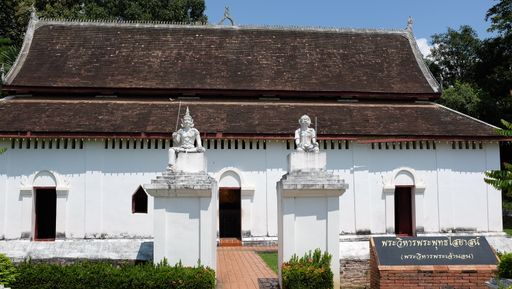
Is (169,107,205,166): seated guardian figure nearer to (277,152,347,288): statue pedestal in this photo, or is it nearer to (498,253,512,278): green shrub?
(277,152,347,288): statue pedestal

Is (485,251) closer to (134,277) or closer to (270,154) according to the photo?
(134,277)

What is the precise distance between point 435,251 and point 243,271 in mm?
4916

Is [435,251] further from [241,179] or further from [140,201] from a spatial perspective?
[140,201]

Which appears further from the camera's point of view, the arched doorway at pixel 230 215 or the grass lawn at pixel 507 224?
the grass lawn at pixel 507 224

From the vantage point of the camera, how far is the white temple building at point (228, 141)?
1866cm

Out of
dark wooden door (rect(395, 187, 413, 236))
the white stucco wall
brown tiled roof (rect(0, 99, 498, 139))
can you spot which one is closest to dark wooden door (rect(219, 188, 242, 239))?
the white stucco wall

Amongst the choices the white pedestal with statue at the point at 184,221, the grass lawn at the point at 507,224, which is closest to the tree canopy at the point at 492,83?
the grass lawn at the point at 507,224

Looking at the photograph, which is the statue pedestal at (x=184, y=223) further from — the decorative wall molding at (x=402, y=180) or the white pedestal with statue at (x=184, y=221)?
the decorative wall molding at (x=402, y=180)

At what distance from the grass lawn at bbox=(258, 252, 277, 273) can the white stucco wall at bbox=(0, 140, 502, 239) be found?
107 inches

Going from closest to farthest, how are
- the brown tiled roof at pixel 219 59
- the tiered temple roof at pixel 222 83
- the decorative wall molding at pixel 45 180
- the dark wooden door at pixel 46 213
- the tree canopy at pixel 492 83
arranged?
the decorative wall molding at pixel 45 180
the tiered temple roof at pixel 222 83
the dark wooden door at pixel 46 213
the brown tiled roof at pixel 219 59
the tree canopy at pixel 492 83

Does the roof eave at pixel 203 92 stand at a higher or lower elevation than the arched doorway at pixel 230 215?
higher

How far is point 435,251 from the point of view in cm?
1073

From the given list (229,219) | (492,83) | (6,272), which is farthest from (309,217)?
(492,83)

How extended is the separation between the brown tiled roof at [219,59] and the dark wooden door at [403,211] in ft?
14.4
